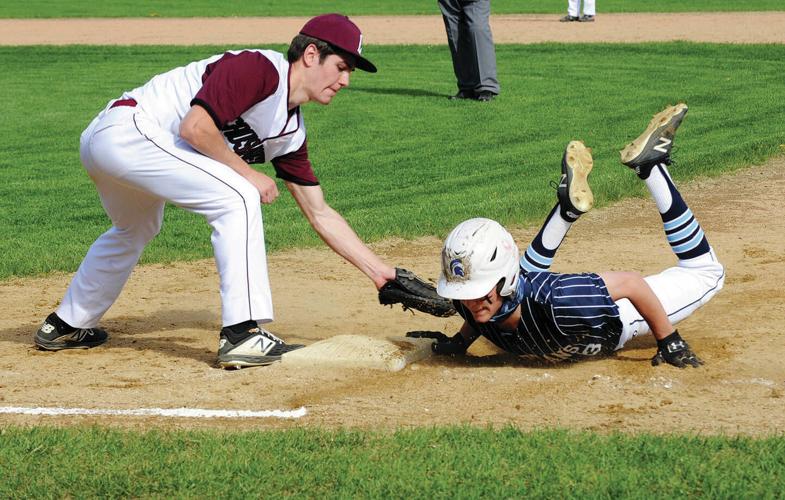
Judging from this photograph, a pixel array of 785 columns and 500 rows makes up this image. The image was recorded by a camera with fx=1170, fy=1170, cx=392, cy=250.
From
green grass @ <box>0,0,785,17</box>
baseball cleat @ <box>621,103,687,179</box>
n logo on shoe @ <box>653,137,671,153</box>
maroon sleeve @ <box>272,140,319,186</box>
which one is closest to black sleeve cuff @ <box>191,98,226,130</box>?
maroon sleeve @ <box>272,140,319,186</box>

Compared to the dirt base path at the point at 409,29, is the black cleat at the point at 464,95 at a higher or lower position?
lower

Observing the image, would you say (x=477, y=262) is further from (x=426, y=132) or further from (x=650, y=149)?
(x=426, y=132)

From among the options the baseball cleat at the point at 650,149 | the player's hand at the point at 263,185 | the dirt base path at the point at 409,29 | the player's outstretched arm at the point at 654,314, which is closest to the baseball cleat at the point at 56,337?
the player's hand at the point at 263,185

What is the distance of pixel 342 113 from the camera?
14508mm

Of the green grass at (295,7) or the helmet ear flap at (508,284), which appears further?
the green grass at (295,7)

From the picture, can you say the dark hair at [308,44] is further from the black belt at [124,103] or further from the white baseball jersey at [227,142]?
the black belt at [124,103]

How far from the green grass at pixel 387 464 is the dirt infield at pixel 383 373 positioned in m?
0.29

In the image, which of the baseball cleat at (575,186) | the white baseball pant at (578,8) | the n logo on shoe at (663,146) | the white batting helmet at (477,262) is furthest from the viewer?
the white baseball pant at (578,8)

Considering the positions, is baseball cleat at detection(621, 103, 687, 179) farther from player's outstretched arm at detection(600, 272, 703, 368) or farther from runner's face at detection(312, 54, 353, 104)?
runner's face at detection(312, 54, 353, 104)

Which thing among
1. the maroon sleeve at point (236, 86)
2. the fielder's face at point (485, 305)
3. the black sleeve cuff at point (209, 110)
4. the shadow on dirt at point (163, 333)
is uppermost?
the maroon sleeve at point (236, 86)

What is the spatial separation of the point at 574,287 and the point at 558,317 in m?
0.16

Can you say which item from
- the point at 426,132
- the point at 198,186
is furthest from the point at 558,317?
the point at 426,132

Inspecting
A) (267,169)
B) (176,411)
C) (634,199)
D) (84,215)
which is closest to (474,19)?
(267,169)

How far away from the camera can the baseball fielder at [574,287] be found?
17.1ft
